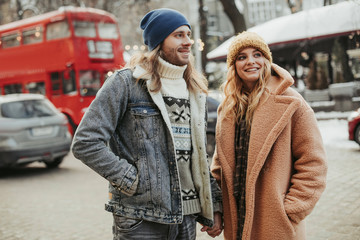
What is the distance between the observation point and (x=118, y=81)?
215 cm

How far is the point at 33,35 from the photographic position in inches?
582

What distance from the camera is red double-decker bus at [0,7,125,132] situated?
13945mm

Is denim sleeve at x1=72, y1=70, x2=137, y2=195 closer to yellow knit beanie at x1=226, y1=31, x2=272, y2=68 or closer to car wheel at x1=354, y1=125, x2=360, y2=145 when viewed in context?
yellow knit beanie at x1=226, y1=31, x2=272, y2=68

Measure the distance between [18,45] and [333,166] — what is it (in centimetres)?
1256

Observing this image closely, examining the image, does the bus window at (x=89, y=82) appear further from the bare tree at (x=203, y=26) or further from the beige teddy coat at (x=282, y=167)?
the beige teddy coat at (x=282, y=167)

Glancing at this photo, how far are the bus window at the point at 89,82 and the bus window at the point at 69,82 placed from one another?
0.31 m

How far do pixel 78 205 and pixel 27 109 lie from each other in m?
3.60

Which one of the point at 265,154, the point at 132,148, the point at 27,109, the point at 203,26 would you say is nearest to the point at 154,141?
the point at 132,148

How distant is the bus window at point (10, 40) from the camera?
1530 centimetres

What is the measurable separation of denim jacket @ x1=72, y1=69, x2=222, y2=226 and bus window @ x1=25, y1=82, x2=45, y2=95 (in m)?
13.7

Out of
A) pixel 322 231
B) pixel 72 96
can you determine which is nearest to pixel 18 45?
pixel 72 96

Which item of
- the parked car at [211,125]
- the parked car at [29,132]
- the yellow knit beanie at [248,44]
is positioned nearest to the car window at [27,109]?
the parked car at [29,132]

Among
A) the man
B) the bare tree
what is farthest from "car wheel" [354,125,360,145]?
the bare tree

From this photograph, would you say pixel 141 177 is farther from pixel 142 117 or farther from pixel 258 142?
pixel 258 142
